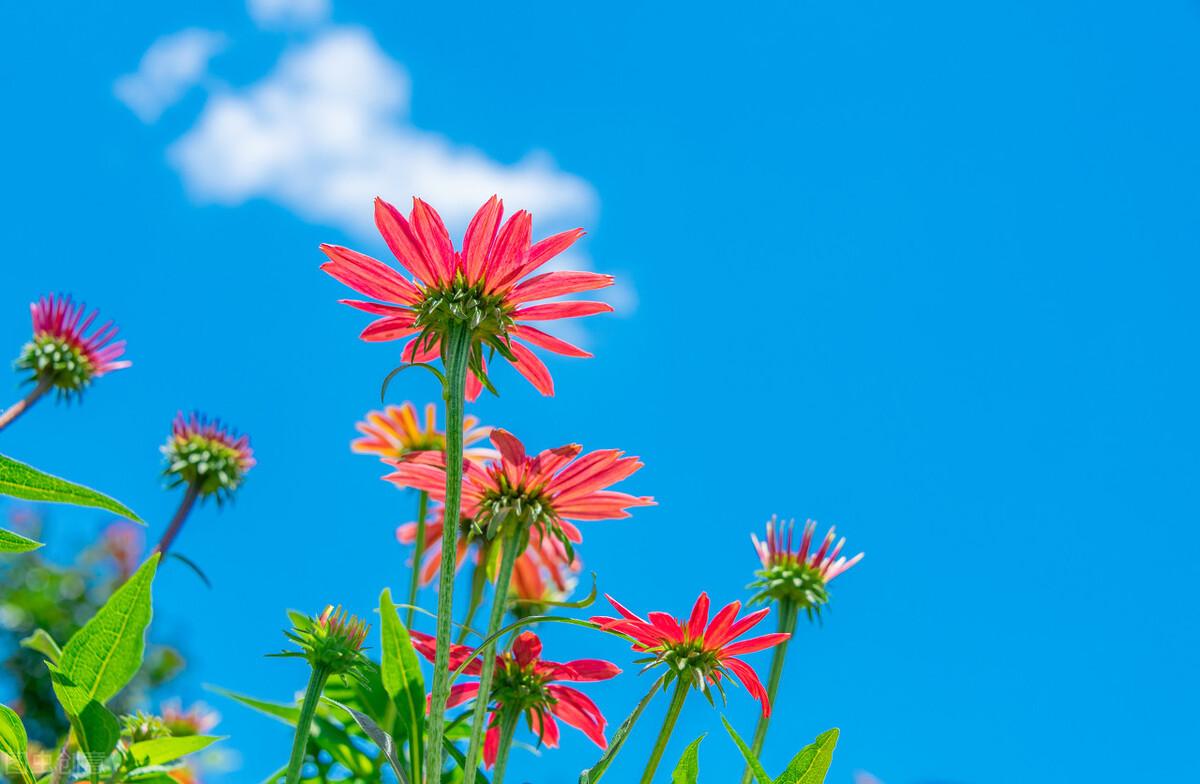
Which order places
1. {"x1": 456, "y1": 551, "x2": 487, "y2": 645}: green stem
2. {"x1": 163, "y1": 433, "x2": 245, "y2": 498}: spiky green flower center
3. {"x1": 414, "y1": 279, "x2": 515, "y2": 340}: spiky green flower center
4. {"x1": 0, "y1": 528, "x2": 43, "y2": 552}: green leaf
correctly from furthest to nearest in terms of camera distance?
{"x1": 163, "y1": 433, "x2": 245, "y2": 498}: spiky green flower center
{"x1": 456, "y1": 551, "x2": 487, "y2": 645}: green stem
{"x1": 414, "y1": 279, "x2": 515, "y2": 340}: spiky green flower center
{"x1": 0, "y1": 528, "x2": 43, "y2": 552}: green leaf

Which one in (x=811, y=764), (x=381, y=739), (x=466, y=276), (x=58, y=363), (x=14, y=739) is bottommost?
(x=14, y=739)

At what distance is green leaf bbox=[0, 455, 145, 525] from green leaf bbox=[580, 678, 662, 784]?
1.91 feet

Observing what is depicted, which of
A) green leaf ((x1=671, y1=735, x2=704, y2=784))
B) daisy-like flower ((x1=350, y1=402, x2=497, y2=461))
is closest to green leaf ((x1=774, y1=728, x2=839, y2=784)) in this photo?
green leaf ((x1=671, y1=735, x2=704, y2=784))

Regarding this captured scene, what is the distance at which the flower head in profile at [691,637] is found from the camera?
1.30 meters

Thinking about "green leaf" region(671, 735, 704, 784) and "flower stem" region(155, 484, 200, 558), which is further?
"flower stem" region(155, 484, 200, 558)

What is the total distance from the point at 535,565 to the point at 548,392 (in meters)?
0.74

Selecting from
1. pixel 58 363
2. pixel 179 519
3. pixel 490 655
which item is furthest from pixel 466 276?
pixel 58 363

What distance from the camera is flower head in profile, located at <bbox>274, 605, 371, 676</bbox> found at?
4.31 feet

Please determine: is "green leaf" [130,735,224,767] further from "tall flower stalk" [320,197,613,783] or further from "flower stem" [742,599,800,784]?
"flower stem" [742,599,800,784]

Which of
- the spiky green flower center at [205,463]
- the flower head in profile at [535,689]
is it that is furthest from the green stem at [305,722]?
the spiky green flower center at [205,463]

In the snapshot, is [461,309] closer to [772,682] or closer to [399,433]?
[772,682]

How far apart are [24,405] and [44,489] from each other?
49.2 inches

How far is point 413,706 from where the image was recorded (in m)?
1.24

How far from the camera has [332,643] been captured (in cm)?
133
